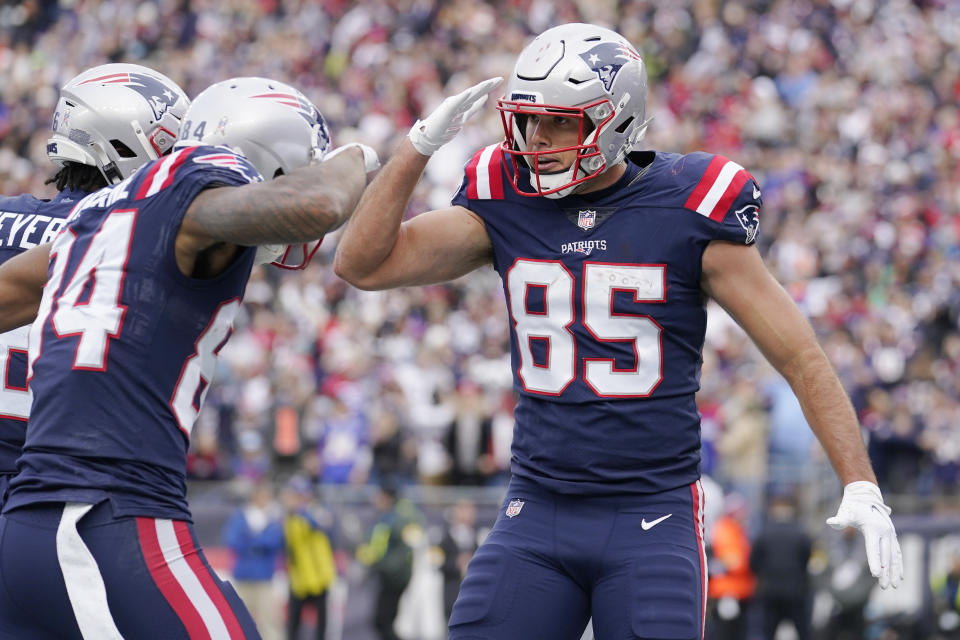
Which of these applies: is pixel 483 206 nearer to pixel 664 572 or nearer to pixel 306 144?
pixel 306 144

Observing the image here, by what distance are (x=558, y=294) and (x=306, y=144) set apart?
833 millimetres

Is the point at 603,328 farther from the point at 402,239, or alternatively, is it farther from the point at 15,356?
the point at 15,356

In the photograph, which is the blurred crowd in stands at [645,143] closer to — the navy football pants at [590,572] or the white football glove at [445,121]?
the white football glove at [445,121]

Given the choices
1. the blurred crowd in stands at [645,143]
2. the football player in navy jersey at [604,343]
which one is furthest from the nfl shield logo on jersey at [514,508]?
the blurred crowd in stands at [645,143]

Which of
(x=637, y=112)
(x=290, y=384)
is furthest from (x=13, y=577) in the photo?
(x=290, y=384)

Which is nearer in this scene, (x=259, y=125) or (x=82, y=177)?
(x=259, y=125)

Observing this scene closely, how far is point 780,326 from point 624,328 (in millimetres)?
440

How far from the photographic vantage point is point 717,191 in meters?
4.30

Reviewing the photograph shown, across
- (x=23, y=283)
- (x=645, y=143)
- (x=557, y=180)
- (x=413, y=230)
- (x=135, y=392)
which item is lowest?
(x=135, y=392)

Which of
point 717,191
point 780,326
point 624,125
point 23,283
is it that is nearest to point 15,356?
point 23,283

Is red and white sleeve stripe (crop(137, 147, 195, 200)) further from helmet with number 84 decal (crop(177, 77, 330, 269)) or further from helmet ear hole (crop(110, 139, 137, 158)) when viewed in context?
helmet ear hole (crop(110, 139, 137, 158))

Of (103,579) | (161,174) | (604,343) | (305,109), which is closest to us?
(103,579)

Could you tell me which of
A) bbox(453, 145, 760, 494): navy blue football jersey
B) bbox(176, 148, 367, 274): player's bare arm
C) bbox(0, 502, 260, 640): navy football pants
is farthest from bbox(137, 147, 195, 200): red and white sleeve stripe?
bbox(453, 145, 760, 494): navy blue football jersey

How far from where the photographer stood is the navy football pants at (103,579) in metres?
3.50
